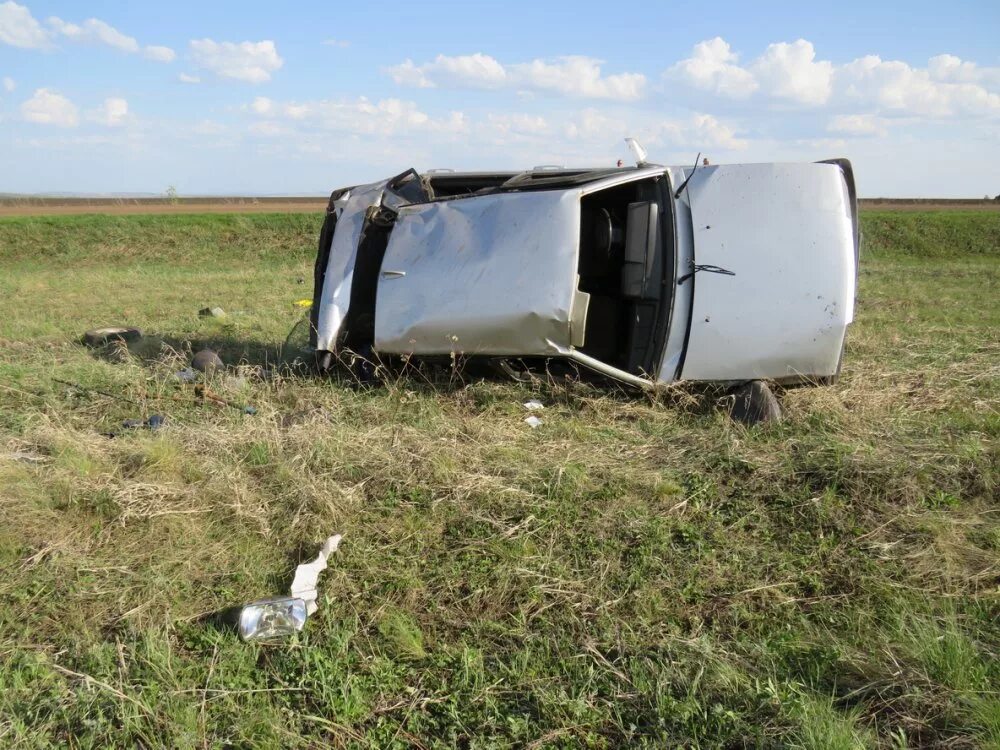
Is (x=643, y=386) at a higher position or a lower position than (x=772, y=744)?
higher

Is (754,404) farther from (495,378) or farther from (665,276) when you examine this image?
(495,378)

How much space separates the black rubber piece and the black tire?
5.93 m

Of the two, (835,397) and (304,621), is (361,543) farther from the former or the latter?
(835,397)

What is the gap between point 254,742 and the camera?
7.97 feet

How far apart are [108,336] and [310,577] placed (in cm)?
572

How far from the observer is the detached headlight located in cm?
290

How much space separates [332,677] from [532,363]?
130 inches

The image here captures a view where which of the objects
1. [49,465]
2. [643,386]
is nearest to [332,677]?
[49,465]

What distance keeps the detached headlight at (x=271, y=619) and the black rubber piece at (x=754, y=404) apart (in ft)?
10.1

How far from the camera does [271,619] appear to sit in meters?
2.92

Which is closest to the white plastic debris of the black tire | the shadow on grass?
the shadow on grass

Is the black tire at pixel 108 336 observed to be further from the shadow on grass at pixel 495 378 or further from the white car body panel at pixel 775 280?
the white car body panel at pixel 775 280

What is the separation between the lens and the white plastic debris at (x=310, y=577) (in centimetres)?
310

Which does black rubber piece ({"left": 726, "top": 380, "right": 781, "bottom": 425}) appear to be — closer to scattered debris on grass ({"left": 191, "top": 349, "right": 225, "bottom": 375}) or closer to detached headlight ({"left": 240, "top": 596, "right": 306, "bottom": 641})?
detached headlight ({"left": 240, "top": 596, "right": 306, "bottom": 641})
